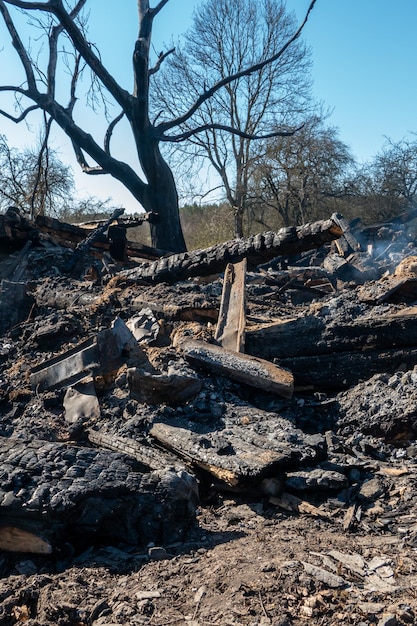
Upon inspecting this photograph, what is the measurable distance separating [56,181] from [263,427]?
16.9 metres

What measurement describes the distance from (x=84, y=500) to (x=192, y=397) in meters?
1.67

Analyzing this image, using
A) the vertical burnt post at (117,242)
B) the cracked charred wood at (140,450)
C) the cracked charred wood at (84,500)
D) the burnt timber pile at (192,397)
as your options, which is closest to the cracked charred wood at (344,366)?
the burnt timber pile at (192,397)

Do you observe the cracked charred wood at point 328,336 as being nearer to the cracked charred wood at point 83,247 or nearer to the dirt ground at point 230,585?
the dirt ground at point 230,585

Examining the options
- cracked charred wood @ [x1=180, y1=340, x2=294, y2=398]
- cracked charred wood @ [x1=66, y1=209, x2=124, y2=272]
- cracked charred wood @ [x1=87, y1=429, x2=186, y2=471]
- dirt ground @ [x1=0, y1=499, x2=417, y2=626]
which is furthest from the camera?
cracked charred wood @ [x1=66, y1=209, x2=124, y2=272]

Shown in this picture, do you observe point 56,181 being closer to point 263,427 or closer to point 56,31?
point 56,31

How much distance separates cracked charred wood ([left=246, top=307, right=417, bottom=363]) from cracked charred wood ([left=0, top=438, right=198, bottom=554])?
2037 millimetres

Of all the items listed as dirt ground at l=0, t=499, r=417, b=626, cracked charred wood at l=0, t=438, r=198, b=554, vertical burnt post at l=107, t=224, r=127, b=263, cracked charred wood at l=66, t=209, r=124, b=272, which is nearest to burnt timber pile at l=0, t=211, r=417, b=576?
cracked charred wood at l=0, t=438, r=198, b=554

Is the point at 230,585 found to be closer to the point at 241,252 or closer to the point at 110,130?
the point at 241,252

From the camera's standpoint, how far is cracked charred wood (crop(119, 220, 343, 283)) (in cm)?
625

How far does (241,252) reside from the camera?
6.90 metres

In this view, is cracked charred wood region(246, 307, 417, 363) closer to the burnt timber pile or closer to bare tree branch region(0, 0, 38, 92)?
the burnt timber pile

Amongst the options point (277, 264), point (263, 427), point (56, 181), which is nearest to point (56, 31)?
point (56, 181)

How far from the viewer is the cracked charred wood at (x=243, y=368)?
13.9 ft

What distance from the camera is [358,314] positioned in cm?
496
